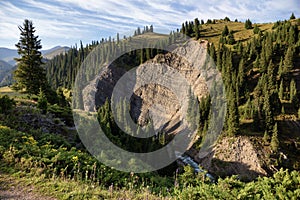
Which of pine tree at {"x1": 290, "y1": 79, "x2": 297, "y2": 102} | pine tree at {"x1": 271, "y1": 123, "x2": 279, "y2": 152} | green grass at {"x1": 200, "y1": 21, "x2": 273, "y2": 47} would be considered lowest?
pine tree at {"x1": 271, "y1": 123, "x2": 279, "y2": 152}

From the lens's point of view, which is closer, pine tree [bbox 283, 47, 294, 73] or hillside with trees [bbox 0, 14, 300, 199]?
hillside with trees [bbox 0, 14, 300, 199]

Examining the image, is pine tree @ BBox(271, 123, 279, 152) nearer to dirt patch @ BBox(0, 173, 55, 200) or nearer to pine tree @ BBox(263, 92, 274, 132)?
pine tree @ BBox(263, 92, 274, 132)

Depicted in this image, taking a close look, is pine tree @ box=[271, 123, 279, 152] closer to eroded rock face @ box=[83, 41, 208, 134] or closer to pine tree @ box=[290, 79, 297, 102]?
pine tree @ box=[290, 79, 297, 102]

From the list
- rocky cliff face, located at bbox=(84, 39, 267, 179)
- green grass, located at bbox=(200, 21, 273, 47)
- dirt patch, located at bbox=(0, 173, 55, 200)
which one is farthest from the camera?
green grass, located at bbox=(200, 21, 273, 47)

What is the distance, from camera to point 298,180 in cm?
536

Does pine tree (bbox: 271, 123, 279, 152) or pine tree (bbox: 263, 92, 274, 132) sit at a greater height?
pine tree (bbox: 263, 92, 274, 132)

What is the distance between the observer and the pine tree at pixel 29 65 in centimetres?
3369

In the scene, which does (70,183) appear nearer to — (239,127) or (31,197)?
(31,197)

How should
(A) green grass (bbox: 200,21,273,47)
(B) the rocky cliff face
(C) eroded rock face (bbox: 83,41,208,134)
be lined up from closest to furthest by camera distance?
(B) the rocky cliff face < (C) eroded rock face (bbox: 83,41,208,134) < (A) green grass (bbox: 200,21,273,47)

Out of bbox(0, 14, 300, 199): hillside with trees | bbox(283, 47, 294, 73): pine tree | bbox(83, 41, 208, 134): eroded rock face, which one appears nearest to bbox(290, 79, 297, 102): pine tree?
bbox(0, 14, 300, 199): hillside with trees

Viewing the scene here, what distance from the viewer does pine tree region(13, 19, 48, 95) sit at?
33.7 m

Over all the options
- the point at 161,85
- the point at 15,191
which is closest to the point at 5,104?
the point at 15,191

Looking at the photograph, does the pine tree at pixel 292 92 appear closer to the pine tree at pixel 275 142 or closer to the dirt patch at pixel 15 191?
the pine tree at pixel 275 142

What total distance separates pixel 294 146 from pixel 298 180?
187 ft
